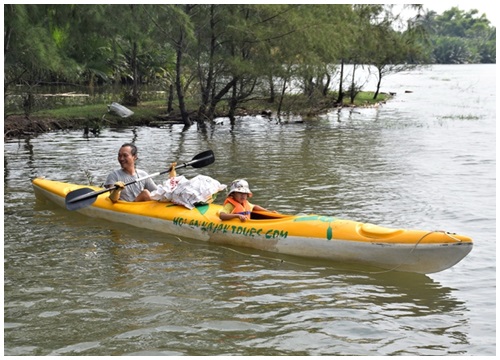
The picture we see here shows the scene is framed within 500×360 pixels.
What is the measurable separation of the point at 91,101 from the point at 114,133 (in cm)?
542

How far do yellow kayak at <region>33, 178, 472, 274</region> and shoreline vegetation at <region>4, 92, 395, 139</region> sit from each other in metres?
10.9

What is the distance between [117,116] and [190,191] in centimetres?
1489

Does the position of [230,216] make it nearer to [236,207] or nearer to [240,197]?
[236,207]

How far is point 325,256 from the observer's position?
766 centimetres

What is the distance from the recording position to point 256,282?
7164 millimetres

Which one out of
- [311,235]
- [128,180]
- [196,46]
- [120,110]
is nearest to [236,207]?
[311,235]

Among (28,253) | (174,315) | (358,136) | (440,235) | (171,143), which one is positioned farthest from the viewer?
(358,136)

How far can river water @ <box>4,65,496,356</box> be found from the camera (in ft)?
18.6

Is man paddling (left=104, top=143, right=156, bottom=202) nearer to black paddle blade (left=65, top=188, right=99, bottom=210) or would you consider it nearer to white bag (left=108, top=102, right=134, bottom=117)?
black paddle blade (left=65, top=188, right=99, bottom=210)

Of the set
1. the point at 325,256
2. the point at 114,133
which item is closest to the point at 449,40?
the point at 114,133

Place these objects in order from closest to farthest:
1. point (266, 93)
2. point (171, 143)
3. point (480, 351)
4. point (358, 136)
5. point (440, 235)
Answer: point (480, 351) → point (440, 235) → point (171, 143) → point (358, 136) → point (266, 93)

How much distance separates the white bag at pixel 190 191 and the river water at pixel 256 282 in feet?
1.78

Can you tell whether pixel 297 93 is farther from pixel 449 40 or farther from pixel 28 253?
pixel 449 40

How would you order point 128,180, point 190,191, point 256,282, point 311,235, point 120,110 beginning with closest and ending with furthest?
1. point 256,282
2. point 311,235
3. point 190,191
4. point 128,180
5. point 120,110
